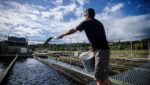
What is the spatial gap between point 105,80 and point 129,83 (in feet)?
9.10

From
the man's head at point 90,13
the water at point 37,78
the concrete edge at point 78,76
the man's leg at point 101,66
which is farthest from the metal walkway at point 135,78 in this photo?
the water at point 37,78

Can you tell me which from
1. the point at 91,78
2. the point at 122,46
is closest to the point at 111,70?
the point at 91,78

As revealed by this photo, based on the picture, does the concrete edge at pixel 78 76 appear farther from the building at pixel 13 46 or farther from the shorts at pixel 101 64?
the building at pixel 13 46

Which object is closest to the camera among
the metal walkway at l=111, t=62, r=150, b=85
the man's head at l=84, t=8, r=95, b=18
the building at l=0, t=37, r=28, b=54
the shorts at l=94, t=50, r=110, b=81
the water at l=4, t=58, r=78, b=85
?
the shorts at l=94, t=50, r=110, b=81

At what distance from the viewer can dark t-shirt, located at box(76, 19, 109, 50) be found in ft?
9.24

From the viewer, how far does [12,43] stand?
4553 centimetres

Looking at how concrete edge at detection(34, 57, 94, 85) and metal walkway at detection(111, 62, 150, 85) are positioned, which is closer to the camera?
metal walkway at detection(111, 62, 150, 85)

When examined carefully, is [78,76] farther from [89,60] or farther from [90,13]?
[90,13]

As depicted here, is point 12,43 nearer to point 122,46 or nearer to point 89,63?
point 122,46

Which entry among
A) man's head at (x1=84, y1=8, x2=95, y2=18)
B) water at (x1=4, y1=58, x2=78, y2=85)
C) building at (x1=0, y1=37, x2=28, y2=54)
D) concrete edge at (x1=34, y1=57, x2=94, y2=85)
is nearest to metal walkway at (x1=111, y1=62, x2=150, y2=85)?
concrete edge at (x1=34, y1=57, x2=94, y2=85)

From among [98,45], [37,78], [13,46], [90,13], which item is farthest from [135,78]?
[13,46]

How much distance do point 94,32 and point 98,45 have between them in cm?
26

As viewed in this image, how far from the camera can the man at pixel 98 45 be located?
2783 mm

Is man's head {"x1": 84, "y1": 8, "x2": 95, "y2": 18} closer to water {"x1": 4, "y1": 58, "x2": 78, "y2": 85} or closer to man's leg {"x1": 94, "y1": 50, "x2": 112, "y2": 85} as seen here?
man's leg {"x1": 94, "y1": 50, "x2": 112, "y2": 85}
